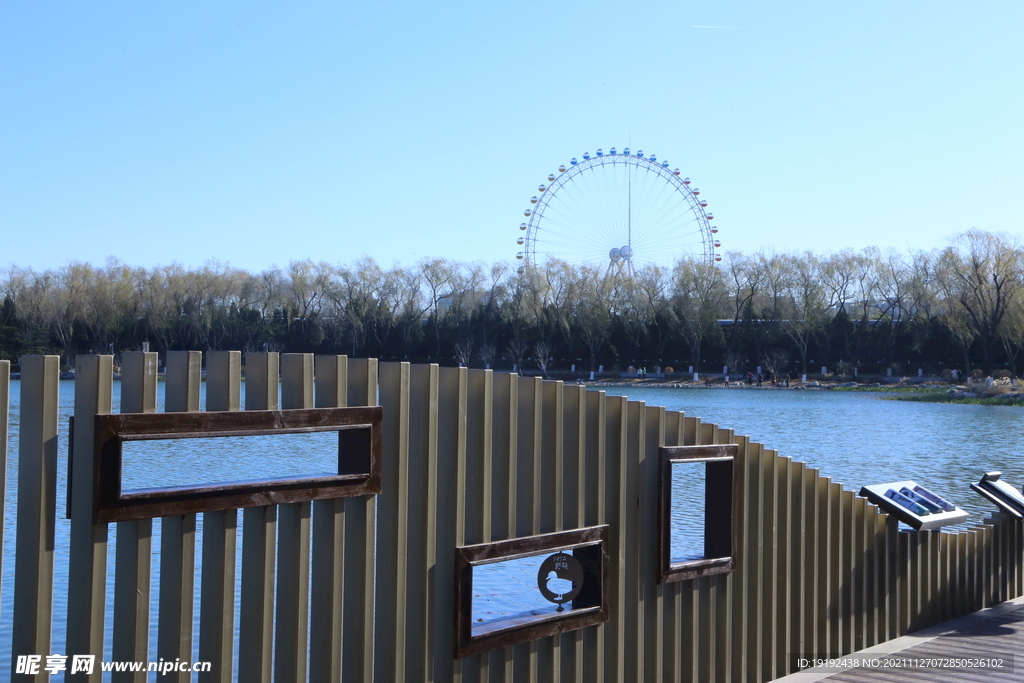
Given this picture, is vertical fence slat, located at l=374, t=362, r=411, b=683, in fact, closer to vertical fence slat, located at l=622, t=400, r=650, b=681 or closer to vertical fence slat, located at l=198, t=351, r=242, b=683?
vertical fence slat, located at l=198, t=351, r=242, b=683

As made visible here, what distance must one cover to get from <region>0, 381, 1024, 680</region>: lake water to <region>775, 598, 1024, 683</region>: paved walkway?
1.45 metres

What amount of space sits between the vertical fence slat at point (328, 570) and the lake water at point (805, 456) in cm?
64

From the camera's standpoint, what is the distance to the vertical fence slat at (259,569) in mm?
2975

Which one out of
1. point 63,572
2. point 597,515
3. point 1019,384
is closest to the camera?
point 597,515

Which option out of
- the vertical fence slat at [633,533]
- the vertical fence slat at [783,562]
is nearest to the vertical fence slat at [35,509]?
the vertical fence slat at [633,533]

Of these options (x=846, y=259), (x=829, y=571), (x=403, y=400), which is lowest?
(x=829, y=571)

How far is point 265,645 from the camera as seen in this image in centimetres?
299

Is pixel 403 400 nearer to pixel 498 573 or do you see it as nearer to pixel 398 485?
pixel 398 485

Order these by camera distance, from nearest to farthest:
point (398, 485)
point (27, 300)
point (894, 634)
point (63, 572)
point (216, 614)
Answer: point (216, 614) < point (398, 485) < point (894, 634) < point (63, 572) < point (27, 300)

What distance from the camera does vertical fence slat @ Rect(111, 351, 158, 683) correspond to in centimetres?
272

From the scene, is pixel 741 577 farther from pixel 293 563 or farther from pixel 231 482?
pixel 231 482

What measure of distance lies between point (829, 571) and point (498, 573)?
4.93 meters

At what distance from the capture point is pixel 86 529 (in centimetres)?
264

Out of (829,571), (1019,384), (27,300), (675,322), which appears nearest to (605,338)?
(675,322)
